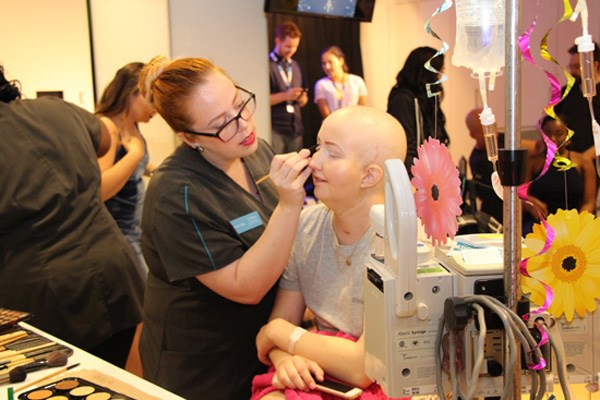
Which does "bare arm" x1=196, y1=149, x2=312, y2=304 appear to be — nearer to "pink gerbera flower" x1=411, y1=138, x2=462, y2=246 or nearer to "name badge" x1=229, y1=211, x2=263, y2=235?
"name badge" x1=229, y1=211, x2=263, y2=235

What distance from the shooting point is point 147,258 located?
1.78 metres

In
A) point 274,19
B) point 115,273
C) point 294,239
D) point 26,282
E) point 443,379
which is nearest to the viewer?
point 443,379

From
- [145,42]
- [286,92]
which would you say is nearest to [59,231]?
[145,42]

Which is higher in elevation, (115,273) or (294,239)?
(294,239)

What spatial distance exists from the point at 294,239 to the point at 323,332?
0.75 ft

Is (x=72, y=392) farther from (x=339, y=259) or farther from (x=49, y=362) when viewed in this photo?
(x=339, y=259)

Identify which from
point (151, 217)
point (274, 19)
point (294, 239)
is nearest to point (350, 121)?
point (294, 239)

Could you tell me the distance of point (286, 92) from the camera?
4.12m

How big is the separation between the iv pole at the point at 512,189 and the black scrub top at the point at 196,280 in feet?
2.65

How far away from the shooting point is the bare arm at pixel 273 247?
59.8 inches

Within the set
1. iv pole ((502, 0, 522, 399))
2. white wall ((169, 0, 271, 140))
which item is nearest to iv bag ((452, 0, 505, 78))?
iv pole ((502, 0, 522, 399))

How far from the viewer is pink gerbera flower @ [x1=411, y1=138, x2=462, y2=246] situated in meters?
1.02

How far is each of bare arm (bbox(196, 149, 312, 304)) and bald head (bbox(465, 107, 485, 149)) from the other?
89.9 inches

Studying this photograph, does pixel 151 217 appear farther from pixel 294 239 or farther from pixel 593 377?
pixel 593 377
